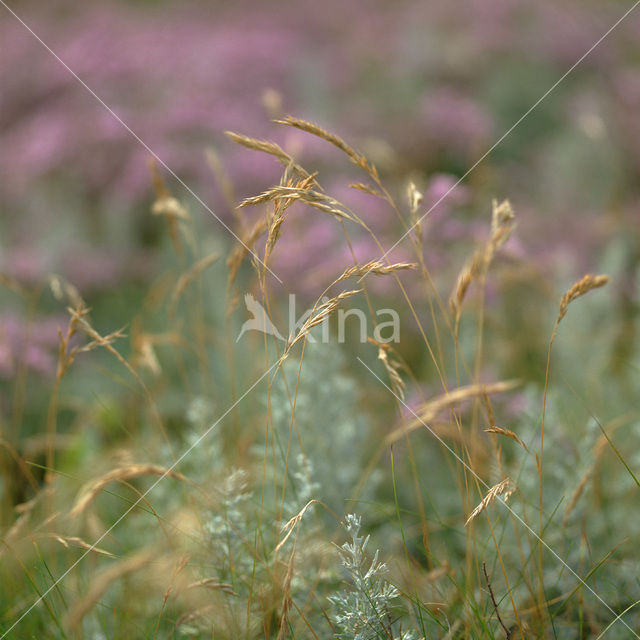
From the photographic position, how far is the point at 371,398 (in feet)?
6.69

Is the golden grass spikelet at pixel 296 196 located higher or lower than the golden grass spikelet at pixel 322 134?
lower

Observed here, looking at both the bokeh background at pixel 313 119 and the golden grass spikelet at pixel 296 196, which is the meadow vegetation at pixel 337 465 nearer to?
the golden grass spikelet at pixel 296 196

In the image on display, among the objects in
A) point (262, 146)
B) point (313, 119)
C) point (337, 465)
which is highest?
point (262, 146)

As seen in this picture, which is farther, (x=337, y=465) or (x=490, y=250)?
(x=337, y=465)

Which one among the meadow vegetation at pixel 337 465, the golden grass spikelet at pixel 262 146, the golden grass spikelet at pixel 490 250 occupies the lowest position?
the meadow vegetation at pixel 337 465

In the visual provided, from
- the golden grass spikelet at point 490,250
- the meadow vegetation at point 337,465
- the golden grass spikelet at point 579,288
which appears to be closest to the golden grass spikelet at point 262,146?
the meadow vegetation at point 337,465

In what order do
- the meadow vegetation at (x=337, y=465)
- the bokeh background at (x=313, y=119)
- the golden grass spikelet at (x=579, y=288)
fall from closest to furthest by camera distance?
the golden grass spikelet at (x=579, y=288) < the meadow vegetation at (x=337, y=465) < the bokeh background at (x=313, y=119)

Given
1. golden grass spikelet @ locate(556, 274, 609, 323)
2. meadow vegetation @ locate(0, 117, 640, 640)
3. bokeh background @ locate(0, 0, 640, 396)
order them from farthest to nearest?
bokeh background @ locate(0, 0, 640, 396)
meadow vegetation @ locate(0, 117, 640, 640)
golden grass spikelet @ locate(556, 274, 609, 323)

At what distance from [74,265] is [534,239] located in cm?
196

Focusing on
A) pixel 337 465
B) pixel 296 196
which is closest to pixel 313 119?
pixel 337 465

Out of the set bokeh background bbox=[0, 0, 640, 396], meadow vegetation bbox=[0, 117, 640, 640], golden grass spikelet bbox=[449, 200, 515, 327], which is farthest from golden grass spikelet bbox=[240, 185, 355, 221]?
bokeh background bbox=[0, 0, 640, 396]

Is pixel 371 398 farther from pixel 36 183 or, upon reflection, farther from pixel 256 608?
pixel 36 183

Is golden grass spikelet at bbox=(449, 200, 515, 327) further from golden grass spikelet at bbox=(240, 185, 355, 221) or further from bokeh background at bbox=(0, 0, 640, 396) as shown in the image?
bokeh background at bbox=(0, 0, 640, 396)

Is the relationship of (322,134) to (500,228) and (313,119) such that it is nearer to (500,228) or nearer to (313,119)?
(500,228)
